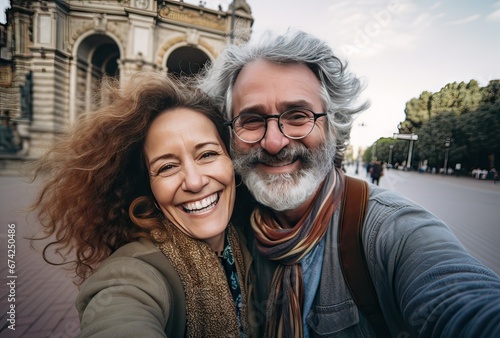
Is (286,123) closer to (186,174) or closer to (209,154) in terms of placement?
(209,154)

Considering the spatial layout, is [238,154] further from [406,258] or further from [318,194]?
[406,258]

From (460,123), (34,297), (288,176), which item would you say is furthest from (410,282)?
(34,297)

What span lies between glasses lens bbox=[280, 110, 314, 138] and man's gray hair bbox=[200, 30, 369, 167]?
231mm

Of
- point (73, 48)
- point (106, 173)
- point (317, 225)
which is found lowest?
point (317, 225)

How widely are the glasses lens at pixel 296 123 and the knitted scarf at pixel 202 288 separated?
949 millimetres

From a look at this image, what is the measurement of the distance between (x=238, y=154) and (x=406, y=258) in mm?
1137

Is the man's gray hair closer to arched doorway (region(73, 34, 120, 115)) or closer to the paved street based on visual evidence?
the paved street

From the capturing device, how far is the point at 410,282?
37.3 inches

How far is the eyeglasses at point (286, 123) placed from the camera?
4.99 feet

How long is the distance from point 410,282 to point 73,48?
→ 45.5ft

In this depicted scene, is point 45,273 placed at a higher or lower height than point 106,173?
lower

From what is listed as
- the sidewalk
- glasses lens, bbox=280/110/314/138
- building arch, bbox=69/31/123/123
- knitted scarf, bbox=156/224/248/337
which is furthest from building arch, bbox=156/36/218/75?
knitted scarf, bbox=156/224/248/337

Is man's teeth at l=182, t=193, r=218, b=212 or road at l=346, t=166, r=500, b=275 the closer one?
man's teeth at l=182, t=193, r=218, b=212

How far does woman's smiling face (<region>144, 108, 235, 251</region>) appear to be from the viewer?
1.44 m
